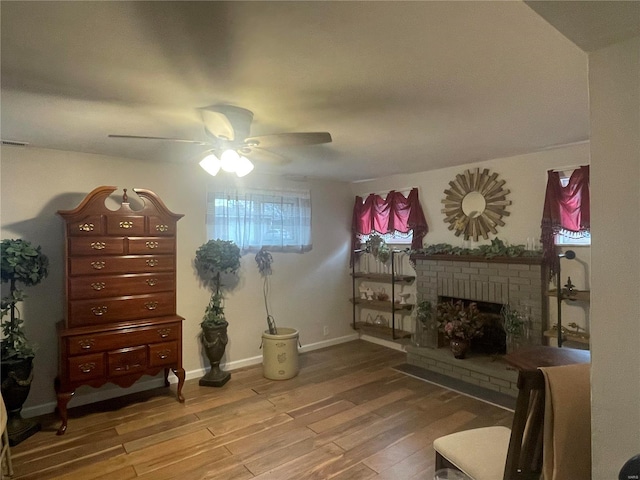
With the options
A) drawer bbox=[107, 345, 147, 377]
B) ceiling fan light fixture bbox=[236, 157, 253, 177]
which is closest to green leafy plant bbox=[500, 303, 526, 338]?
ceiling fan light fixture bbox=[236, 157, 253, 177]

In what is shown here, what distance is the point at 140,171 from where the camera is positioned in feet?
12.3

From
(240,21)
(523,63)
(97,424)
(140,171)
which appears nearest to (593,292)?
(523,63)

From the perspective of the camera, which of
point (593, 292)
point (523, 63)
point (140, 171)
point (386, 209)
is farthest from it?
point (386, 209)

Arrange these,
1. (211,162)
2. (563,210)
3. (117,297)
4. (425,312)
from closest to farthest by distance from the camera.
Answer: (211,162)
(117,297)
(563,210)
(425,312)

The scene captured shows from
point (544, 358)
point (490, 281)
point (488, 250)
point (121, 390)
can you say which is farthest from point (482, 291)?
point (121, 390)

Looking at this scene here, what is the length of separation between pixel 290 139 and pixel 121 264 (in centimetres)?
196

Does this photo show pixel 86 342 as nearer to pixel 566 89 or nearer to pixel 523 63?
pixel 523 63

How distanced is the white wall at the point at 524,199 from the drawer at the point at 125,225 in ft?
10.6

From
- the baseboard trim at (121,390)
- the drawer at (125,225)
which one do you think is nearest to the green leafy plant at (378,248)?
the baseboard trim at (121,390)

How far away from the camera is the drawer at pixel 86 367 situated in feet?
9.48

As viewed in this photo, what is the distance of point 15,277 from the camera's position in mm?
2801

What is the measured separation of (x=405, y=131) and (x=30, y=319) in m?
3.57

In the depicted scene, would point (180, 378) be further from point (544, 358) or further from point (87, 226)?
point (544, 358)

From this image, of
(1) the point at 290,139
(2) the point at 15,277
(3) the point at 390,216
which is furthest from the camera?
(3) the point at 390,216
